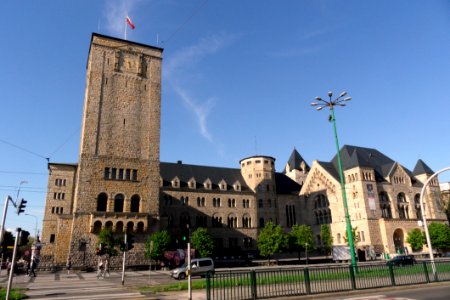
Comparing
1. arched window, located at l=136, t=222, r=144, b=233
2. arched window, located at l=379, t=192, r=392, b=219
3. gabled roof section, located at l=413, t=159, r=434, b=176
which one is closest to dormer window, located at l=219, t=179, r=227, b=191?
arched window, located at l=136, t=222, r=144, b=233

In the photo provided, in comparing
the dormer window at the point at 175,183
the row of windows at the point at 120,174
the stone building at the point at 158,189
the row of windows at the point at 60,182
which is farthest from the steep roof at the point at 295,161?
the row of windows at the point at 60,182

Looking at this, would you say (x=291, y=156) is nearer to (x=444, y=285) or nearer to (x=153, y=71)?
(x=153, y=71)

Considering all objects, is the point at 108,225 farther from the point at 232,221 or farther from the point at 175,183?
the point at 232,221

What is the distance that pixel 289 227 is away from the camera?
6875 cm

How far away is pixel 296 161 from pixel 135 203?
6300 centimetres

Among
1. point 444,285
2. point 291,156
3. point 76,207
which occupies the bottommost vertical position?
point 444,285

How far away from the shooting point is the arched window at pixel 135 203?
43531mm

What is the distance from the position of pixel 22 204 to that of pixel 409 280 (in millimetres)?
21786

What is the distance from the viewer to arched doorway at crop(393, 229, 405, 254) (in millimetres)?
56188

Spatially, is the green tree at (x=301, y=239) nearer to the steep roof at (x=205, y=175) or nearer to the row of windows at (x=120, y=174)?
the steep roof at (x=205, y=175)

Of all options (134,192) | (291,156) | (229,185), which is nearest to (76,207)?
(134,192)

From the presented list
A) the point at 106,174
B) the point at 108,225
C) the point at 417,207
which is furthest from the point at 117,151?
the point at 417,207

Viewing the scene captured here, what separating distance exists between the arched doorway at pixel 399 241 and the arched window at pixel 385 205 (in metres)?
3.03

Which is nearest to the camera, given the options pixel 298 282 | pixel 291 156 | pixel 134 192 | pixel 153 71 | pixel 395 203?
pixel 298 282
